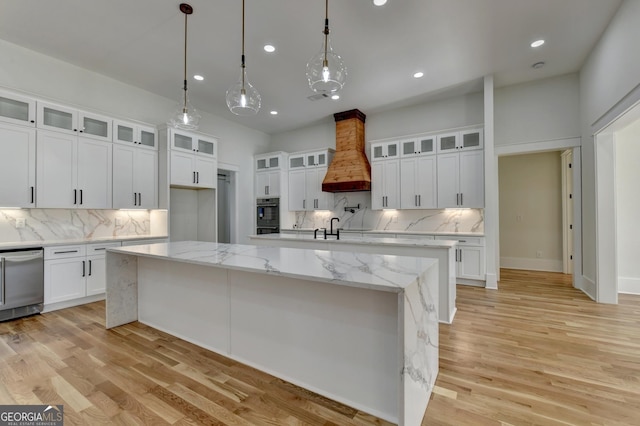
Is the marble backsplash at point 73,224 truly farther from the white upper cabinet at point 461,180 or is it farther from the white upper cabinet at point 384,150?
the white upper cabinet at point 461,180

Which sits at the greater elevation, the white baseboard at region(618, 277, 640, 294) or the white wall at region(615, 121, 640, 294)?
the white wall at region(615, 121, 640, 294)

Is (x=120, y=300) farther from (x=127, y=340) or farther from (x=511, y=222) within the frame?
(x=511, y=222)

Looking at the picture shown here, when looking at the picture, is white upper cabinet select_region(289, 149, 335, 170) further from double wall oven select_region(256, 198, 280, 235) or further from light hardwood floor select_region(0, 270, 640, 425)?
light hardwood floor select_region(0, 270, 640, 425)

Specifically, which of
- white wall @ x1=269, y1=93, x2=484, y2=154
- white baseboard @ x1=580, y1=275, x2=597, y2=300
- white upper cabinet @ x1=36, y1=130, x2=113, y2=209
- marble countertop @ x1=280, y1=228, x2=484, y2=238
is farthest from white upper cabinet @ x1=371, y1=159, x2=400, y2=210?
white upper cabinet @ x1=36, y1=130, x2=113, y2=209

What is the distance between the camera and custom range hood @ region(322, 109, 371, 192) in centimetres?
603

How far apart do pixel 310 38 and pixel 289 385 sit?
3873mm

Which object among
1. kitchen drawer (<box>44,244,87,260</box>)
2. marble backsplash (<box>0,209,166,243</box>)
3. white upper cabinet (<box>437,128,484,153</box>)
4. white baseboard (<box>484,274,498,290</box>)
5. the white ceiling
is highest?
the white ceiling

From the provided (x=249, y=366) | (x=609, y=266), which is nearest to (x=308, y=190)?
(x=249, y=366)

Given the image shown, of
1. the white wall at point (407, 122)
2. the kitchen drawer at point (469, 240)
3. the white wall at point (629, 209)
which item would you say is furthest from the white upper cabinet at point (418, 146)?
the white wall at point (629, 209)

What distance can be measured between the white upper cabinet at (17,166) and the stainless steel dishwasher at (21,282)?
0.65 metres

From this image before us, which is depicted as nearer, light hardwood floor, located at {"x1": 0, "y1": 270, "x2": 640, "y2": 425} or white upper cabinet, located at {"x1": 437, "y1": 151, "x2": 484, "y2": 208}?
light hardwood floor, located at {"x1": 0, "y1": 270, "x2": 640, "y2": 425}

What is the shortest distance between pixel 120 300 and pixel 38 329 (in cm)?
93

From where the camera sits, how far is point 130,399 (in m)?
1.89

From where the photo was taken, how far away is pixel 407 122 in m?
6.08
